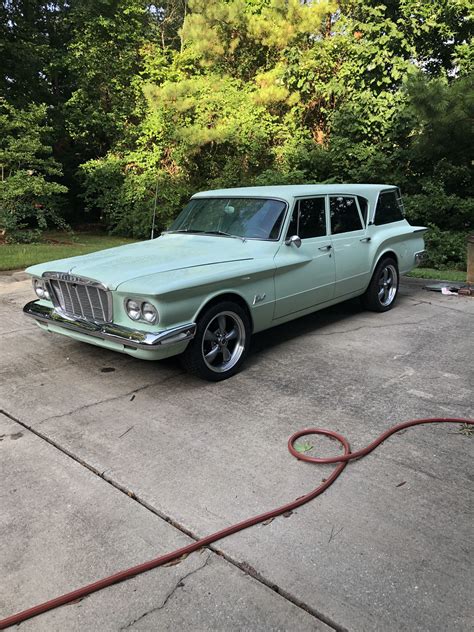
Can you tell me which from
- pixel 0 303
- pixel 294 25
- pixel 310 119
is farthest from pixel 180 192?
pixel 0 303

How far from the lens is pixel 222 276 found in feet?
14.1

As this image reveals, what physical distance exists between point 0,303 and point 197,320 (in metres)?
4.23

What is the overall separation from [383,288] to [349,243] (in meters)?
1.21

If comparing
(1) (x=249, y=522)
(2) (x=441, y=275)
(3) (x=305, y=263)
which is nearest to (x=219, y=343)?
(3) (x=305, y=263)

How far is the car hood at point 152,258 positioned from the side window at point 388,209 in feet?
7.89

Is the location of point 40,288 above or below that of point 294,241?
below

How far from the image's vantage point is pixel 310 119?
1591cm

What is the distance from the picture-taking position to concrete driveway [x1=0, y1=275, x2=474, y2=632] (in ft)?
7.09

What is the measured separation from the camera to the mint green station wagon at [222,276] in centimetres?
404

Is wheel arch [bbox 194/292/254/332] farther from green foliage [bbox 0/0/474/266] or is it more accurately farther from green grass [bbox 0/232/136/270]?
green foliage [bbox 0/0/474/266]

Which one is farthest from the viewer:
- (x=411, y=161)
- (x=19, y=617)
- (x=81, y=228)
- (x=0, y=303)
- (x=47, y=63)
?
(x=81, y=228)

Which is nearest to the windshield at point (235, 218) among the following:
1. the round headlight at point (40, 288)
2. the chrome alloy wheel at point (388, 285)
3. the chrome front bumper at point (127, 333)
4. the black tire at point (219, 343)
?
the black tire at point (219, 343)

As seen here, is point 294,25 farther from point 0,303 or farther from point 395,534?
point 395,534

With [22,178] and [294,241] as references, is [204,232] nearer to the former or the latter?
[294,241]
